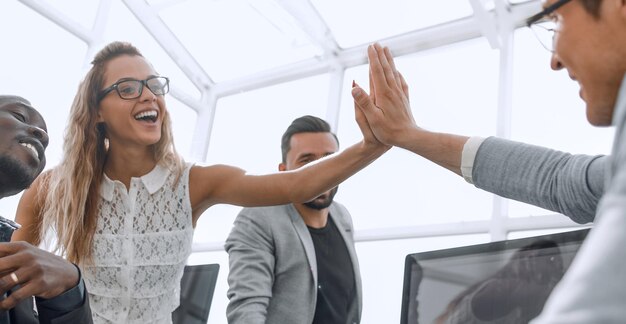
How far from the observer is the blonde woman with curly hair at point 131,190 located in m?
1.68

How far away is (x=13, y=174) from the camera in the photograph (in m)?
1.22

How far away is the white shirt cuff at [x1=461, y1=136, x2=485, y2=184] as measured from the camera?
4.21 ft

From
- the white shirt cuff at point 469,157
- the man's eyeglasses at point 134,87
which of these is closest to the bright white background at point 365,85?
the man's eyeglasses at point 134,87

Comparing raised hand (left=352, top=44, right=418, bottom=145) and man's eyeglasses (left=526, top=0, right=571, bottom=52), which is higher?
raised hand (left=352, top=44, right=418, bottom=145)

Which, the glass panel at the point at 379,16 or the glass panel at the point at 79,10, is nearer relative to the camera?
the glass panel at the point at 379,16

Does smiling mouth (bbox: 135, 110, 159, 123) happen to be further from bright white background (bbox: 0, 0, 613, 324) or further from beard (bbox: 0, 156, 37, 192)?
bright white background (bbox: 0, 0, 613, 324)

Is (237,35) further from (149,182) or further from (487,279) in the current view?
(487,279)

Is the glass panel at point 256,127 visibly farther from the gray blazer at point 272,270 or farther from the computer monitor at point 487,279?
the computer monitor at point 487,279

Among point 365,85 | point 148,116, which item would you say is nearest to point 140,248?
point 148,116

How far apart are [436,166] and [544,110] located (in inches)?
30.1

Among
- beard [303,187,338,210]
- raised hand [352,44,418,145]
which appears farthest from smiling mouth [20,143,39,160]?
beard [303,187,338,210]

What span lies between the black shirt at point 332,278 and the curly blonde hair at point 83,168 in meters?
0.68

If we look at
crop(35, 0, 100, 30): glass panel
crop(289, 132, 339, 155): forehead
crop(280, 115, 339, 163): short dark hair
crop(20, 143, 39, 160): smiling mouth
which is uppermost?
crop(35, 0, 100, 30): glass panel

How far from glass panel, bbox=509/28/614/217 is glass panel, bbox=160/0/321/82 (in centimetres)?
172
